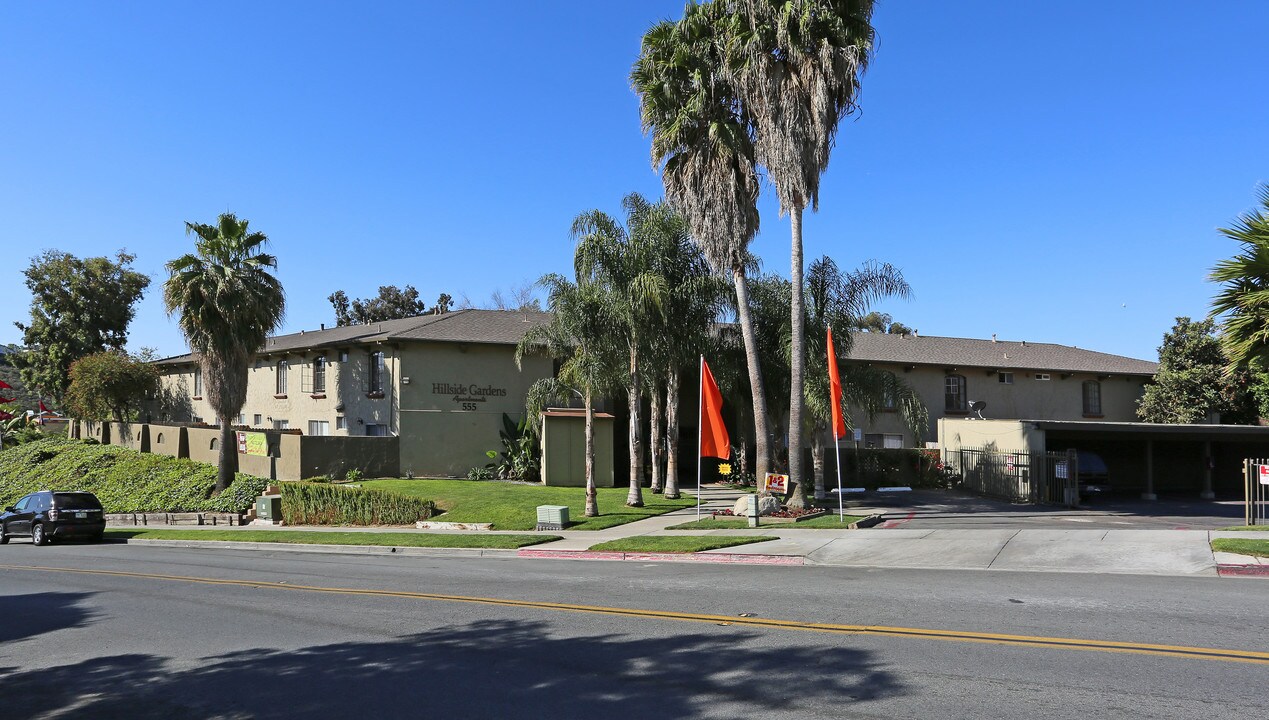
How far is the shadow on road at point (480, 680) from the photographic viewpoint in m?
6.67

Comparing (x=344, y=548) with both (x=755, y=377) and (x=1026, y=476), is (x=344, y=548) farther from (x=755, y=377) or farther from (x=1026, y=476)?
(x=1026, y=476)

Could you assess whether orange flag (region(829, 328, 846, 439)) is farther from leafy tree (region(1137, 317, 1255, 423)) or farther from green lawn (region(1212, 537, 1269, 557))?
leafy tree (region(1137, 317, 1255, 423))

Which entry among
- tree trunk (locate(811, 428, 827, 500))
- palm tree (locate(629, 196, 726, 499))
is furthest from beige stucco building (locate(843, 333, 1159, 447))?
palm tree (locate(629, 196, 726, 499))

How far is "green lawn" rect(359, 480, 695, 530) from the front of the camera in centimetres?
2275

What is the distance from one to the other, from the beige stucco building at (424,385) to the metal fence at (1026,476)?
53.5 feet

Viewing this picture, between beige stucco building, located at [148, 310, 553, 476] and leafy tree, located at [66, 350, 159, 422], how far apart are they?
1244 cm

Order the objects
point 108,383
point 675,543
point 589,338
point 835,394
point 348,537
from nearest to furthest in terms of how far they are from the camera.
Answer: point 675,543, point 835,394, point 348,537, point 589,338, point 108,383

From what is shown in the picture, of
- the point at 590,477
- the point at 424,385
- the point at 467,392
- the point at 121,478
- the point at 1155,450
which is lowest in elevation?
the point at 121,478

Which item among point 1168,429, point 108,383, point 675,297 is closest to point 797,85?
point 675,297

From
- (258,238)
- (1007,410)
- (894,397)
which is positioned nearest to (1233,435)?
(1007,410)

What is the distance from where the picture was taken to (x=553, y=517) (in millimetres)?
21469

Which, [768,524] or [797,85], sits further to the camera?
[797,85]

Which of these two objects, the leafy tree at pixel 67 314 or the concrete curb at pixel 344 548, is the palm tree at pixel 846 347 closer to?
the concrete curb at pixel 344 548

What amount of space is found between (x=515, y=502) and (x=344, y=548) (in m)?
5.48
